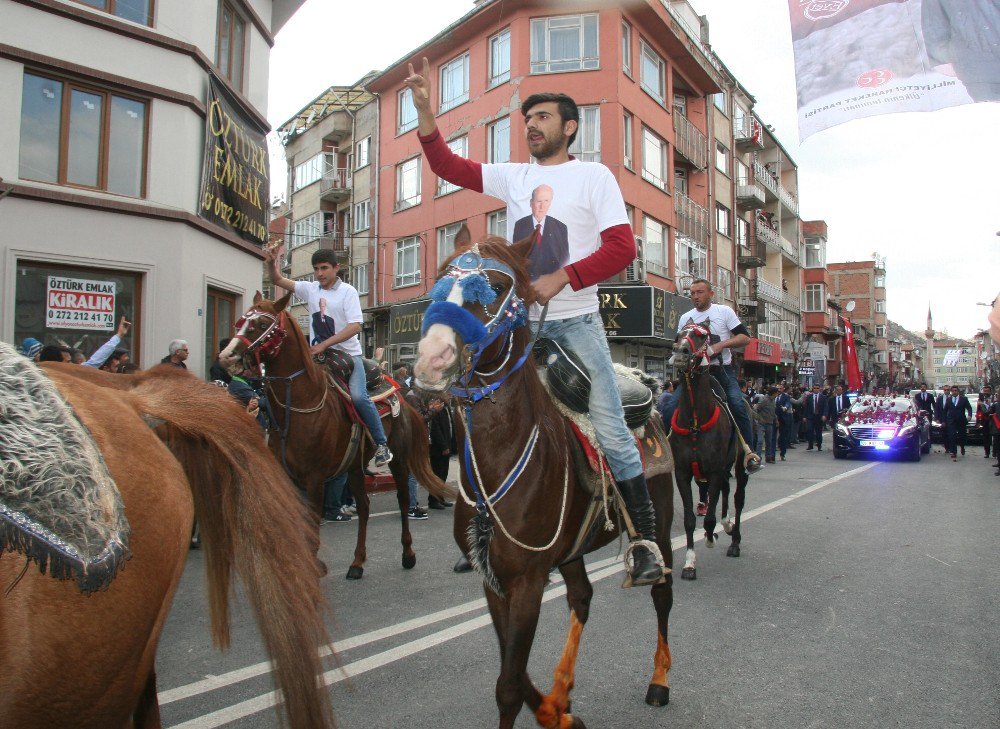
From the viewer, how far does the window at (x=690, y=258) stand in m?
28.2

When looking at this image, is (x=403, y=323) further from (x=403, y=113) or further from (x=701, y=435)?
(x=701, y=435)

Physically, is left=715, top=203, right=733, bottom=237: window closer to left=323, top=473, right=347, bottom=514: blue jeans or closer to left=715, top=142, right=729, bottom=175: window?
left=715, top=142, right=729, bottom=175: window

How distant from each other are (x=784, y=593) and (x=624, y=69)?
22.4m

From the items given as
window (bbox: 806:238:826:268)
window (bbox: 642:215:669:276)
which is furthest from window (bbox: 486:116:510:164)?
window (bbox: 806:238:826:268)

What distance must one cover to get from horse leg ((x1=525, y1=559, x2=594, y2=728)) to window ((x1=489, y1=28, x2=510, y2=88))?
2321 cm

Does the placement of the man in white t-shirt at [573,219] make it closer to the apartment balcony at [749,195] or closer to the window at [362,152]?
the window at [362,152]

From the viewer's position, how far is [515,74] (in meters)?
23.7

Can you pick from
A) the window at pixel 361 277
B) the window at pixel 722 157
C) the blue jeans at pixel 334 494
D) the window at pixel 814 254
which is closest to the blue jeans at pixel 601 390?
the blue jeans at pixel 334 494

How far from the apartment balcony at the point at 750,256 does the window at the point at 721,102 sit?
294 inches

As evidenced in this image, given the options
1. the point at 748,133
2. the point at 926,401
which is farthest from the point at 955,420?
the point at 748,133

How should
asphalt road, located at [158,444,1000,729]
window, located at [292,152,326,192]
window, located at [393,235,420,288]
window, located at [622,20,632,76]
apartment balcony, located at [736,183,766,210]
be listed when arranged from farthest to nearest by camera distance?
1. apartment balcony, located at [736,183,766,210]
2. window, located at [292,152,326,192]
3. window, located at [393,235,420,288]
4. window, located at [622,20,632,76]
5. asphalt road, located at [158,444,1000,729]

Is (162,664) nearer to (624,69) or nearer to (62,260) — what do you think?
(62,260)

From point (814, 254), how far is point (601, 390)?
192 feet

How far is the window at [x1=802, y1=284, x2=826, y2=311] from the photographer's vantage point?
53594mm
